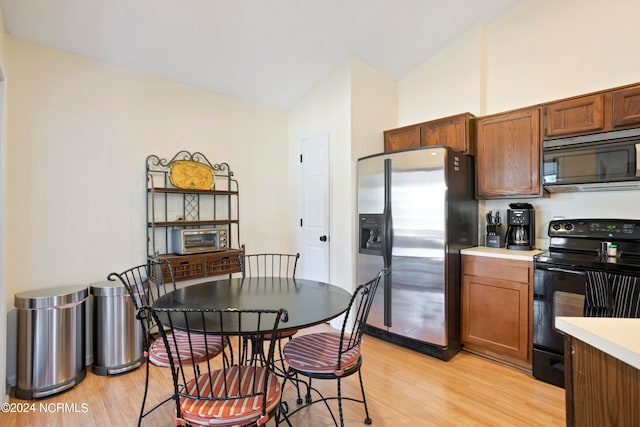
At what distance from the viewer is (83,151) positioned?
2752 mm

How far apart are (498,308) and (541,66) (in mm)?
2221

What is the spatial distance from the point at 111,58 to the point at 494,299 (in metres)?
3.87

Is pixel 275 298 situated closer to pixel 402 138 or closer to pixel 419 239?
pixel 419 239

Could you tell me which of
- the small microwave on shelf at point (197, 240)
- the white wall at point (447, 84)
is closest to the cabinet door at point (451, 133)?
the white wall at point (447, 84)

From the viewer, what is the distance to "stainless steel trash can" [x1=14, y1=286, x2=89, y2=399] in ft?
7.27

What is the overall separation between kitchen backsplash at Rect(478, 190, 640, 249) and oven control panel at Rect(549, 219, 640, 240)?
103 millimetres

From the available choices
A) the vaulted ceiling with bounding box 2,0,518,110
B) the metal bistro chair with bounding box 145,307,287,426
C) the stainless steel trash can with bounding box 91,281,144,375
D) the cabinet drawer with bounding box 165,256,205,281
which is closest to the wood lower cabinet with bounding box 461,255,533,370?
the metal bistro chair with bounding box 145,307,287,426

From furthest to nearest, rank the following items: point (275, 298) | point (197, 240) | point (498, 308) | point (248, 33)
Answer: point (197, 240) < point (248, 33) < point (498, 308) < point (275, 298)

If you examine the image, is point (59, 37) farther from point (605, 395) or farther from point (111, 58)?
point (605, 395)

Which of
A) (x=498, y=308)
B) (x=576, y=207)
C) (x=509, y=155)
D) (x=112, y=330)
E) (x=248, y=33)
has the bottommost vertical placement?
(x=112, y=330)

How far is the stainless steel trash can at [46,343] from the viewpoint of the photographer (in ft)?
7.27

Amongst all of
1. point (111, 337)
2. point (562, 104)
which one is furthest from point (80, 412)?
point (562, 104)

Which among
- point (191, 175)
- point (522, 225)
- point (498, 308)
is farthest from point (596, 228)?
point (191, 175)

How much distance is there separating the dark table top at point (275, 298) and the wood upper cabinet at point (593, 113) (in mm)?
2213
